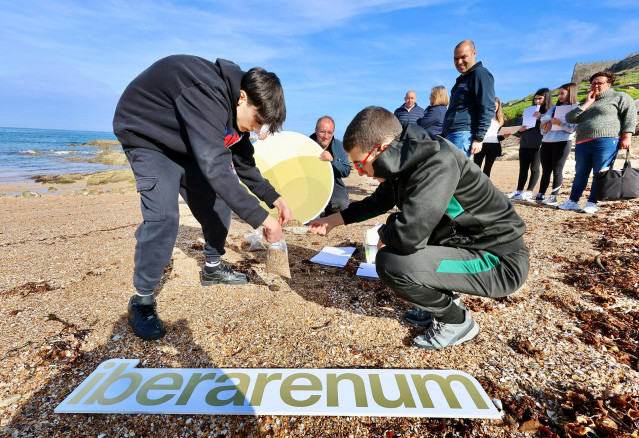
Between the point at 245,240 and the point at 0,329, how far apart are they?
247 centimetres

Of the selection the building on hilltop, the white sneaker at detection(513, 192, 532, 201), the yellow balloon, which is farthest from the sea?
the building on hilltop

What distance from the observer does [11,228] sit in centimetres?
502

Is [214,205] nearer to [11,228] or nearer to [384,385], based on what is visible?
[384,385]

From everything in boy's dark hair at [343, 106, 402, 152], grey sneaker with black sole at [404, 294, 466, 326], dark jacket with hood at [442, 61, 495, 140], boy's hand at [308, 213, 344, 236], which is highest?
dark jacket with hood at [442, 61, 495, 140]

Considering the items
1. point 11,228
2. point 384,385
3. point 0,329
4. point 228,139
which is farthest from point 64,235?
point 384,385

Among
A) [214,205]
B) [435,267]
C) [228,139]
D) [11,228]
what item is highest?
[228,139]

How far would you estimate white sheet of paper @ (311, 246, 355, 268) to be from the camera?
3.49m

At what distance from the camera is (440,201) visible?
5.95ft

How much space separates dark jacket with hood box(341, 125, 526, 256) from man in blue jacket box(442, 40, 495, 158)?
2664 millimetres

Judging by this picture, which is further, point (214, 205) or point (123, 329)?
point (214, 205)

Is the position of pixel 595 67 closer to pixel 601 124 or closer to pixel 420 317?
pixel 601 124

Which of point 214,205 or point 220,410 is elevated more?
point 214,205

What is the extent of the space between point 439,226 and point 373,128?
77 cm

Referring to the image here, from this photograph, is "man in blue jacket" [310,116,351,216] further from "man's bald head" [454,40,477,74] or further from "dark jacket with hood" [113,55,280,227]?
"dark jacket with hood" [113,55,280,227]
